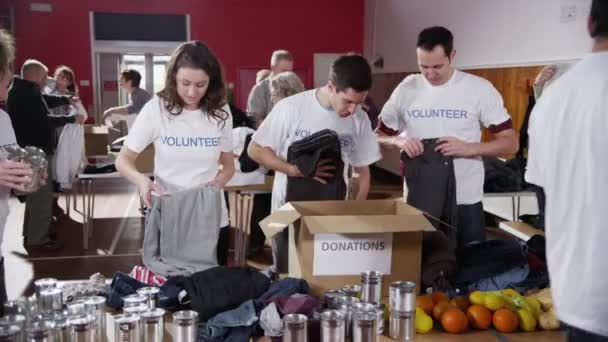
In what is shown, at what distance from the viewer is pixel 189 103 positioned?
6.73 ft

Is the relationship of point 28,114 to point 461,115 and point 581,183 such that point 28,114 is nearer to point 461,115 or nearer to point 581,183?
point 461,115

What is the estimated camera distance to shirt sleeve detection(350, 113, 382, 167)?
2.34 metres

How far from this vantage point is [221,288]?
153 centimetres

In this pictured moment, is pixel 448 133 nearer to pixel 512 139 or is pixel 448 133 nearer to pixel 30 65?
pixel 512 139

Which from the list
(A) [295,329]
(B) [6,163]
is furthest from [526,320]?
(B) [6,163]

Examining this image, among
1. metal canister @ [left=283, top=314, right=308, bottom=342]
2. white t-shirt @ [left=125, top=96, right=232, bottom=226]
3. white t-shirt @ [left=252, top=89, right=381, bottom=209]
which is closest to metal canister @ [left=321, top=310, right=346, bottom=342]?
metal canister @ [left=283, top=314, right=308, bottom=342]

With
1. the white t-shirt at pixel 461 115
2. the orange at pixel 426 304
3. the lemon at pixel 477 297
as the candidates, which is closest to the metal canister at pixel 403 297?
the orange at pixel 426 304

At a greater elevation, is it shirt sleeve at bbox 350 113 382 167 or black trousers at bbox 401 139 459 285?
shirt sleeve at bbox 350 113 382 167

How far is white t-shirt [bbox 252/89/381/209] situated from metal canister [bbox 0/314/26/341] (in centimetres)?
120

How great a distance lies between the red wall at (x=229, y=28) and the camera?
971 centimetres

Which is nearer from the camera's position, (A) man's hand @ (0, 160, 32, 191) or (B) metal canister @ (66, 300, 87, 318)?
(B) metal canister @ (66, 300, 87, 318)

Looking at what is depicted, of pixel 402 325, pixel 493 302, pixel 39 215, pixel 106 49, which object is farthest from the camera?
pixel 106 49

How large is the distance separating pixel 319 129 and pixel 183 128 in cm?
50

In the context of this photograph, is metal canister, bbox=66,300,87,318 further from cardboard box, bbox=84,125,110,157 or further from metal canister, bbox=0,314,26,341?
cardboard box, bbox=84,125,110,157
